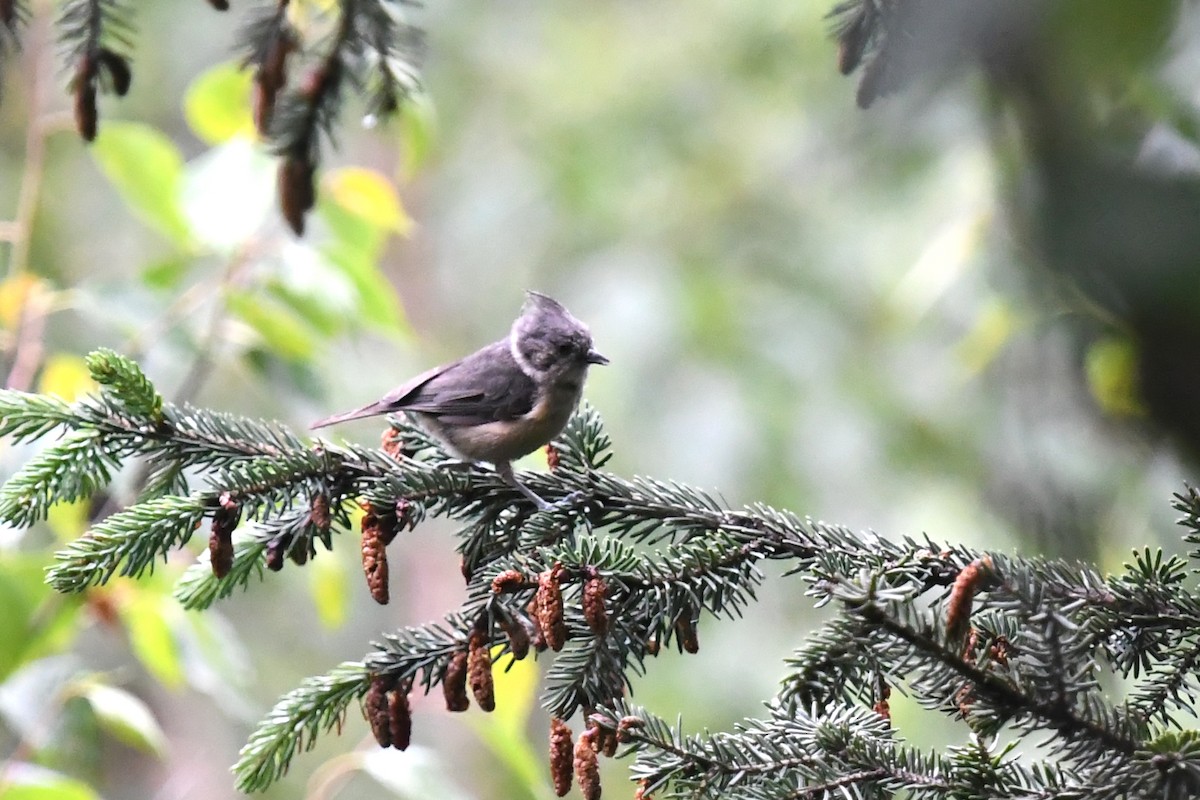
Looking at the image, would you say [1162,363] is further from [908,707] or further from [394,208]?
[908,707]

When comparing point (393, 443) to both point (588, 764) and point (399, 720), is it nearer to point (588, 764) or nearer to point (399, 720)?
point (399, 720)

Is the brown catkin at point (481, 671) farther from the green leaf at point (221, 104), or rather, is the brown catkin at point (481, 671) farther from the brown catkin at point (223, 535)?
the green leaf at point (221, 104)

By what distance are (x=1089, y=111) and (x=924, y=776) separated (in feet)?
3.94

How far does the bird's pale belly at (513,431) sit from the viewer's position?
10.2ft

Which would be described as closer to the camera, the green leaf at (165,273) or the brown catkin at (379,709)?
the brown catkin at (379,709)

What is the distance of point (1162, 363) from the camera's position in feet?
2.40

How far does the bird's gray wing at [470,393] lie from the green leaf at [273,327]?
300 millimetres

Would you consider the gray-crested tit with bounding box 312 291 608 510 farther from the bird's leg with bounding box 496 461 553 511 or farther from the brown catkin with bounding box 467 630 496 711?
the brown catkin with bounding box 467 630 496 711

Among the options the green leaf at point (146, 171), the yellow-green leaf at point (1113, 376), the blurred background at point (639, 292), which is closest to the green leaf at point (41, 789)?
the blurred background at point (639, 292)

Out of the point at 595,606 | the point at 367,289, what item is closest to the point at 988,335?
the point at 367,289

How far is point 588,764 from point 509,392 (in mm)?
2019

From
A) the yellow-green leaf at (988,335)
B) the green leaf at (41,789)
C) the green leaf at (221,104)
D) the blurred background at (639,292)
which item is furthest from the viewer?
the yellow-green leaf at (988,335)

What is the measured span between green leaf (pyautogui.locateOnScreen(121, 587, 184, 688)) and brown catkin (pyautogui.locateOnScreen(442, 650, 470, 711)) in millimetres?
1356

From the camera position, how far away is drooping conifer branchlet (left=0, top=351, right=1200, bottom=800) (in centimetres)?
158
